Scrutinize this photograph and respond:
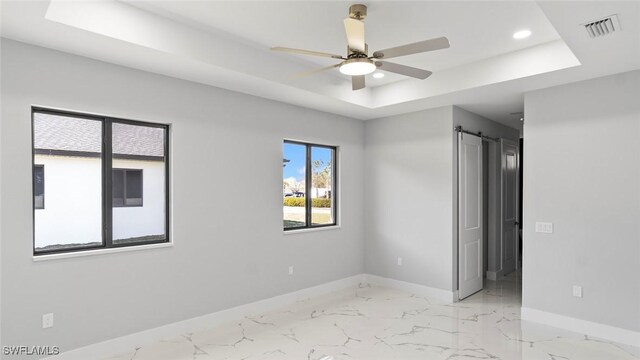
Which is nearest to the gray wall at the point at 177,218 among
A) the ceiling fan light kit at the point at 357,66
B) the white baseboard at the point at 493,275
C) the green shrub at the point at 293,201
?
the green shrub at the point at 293,201

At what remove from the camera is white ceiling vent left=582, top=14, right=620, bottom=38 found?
7.80ft

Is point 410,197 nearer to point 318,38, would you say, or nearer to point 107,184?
point 318,38

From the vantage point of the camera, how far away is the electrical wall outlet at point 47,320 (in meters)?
2.79

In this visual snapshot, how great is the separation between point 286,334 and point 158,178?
6.59 feet

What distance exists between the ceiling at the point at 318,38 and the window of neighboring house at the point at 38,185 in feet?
3.19

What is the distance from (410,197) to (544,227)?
5.53ft

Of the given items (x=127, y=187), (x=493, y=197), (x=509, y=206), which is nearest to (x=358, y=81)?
(x=127, y=187)

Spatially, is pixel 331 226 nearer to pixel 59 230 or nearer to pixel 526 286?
pixel 526 286

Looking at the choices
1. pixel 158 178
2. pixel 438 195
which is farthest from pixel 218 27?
pixel 438 195

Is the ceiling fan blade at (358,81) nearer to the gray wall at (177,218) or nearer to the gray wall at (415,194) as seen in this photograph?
the gray wall at (177,218)

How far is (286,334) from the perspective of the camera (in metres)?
3.61

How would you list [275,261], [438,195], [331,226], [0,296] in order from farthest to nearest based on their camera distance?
[331,226]
[438,195]
[275,261]
[0,296]

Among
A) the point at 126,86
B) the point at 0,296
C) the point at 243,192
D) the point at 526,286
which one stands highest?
the point at 126,86

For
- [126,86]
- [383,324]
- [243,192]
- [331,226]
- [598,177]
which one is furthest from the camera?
[331,226]
